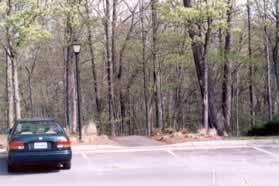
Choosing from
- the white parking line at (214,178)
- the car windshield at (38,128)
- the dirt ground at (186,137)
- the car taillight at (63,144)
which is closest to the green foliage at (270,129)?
the dirt ground at (186,137)

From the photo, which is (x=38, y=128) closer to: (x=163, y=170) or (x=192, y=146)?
(x=163, y=170)

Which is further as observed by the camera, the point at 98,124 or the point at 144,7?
the point at 144,7

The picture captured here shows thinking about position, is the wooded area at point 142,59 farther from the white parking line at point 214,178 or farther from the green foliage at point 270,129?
the white parking line at point 214,178

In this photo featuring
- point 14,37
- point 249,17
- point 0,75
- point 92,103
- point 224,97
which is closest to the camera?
point 14,37

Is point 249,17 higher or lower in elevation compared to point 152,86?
higher

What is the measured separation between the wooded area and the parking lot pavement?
5050 mm

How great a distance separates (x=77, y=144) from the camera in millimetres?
17062

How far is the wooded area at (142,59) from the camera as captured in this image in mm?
18438

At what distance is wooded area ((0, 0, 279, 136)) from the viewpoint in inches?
726

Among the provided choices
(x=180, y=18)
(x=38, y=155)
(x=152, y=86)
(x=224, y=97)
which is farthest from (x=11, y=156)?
(x=152, y=86)

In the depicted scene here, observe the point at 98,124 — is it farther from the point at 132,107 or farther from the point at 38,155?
the point at 38,155

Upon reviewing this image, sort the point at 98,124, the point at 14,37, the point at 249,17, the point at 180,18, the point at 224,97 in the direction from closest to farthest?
the point at 14,37 < the point at 180,18 < the point at 224,97 < the point at 98,124 < the point at 249,17

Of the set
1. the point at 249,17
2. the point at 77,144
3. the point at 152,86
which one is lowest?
the point at 77,144

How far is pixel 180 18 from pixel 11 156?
955cm
